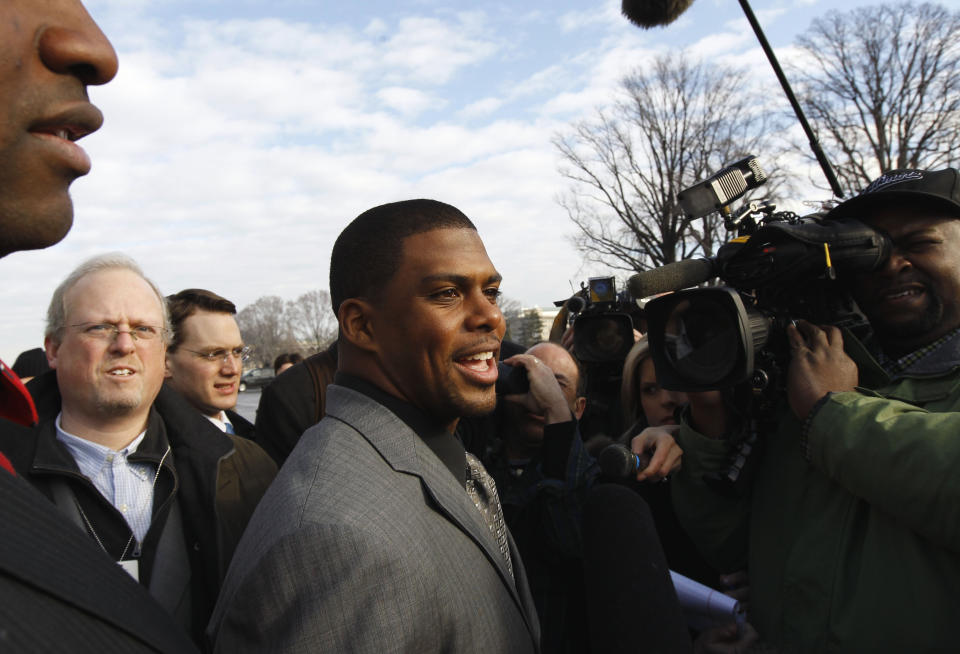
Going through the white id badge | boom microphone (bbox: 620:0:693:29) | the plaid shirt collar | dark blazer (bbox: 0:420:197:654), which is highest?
boom microphone (bbox: 620:0:693:29)

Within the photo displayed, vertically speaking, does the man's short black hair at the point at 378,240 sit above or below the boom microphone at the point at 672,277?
above

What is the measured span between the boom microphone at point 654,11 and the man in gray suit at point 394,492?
3348 millimetres

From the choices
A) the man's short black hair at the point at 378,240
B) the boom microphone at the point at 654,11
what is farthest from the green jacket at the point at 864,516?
the boom microphone at the point at 654,11

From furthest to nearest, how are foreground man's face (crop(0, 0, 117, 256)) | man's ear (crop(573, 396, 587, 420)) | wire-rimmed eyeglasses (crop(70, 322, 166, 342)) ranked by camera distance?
man's ear (crop(573, 396, 587, 420)), wire-rimmed eyeglasses (crop(70, 322, 166, 342)), foreground man's face (crop(0, 0, 117, 256))

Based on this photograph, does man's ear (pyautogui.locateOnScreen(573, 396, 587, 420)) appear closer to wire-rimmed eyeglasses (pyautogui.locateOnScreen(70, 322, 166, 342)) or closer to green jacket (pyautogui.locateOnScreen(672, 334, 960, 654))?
green jacket (pyautogui.locateOnScreen(672, 334, 960, 654))

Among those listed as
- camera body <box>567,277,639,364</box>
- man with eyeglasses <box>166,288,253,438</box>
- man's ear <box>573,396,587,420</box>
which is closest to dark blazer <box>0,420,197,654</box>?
man's ear <box>573,396,587,420</box>

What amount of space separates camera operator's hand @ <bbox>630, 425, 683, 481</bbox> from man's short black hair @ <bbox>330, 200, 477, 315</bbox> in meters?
0.92

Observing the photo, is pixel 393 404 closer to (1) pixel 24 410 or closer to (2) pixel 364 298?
(2) pixel 364 298

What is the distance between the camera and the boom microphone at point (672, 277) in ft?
5.64

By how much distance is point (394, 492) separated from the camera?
1321 millimetres

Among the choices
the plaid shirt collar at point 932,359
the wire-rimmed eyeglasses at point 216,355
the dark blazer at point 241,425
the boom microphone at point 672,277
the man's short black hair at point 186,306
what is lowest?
the plaid shirt collar at point 932,359

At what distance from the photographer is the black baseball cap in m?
1.72

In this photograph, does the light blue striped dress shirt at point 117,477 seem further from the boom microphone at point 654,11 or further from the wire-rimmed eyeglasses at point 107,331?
the boom microphone at point 654,11

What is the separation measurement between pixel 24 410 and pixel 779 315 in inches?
70.5
